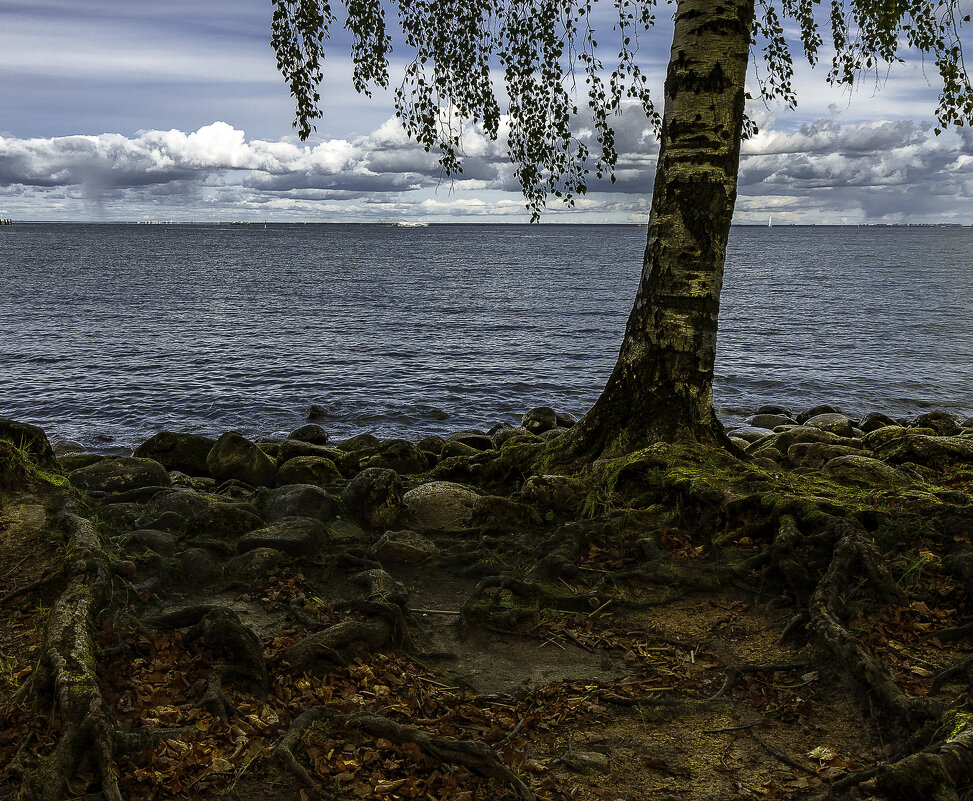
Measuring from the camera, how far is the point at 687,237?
8352 millimetres

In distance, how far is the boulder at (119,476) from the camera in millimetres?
9617

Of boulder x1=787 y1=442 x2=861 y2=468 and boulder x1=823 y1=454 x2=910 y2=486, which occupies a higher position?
boulder x1=823 y1=454 x2=910 y2=486

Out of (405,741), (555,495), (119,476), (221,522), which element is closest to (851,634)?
(405,741)

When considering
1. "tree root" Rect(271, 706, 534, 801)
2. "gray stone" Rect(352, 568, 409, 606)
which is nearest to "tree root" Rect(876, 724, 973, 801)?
"tree root" Rect(271, 706, 534, 801)

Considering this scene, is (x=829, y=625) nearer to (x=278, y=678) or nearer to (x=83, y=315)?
(x=278, y=678)

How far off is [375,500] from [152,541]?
2350 mm

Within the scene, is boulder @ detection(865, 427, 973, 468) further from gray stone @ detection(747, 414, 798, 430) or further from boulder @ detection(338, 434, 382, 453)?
gray stone @ detection(747, 414, 798, 430)

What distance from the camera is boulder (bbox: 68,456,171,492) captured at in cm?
962

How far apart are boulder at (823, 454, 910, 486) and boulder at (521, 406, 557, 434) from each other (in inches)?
322

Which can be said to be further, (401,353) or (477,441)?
(401,353)

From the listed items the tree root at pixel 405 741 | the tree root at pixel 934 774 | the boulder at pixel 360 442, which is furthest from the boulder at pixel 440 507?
the boulder at pixel 360 442

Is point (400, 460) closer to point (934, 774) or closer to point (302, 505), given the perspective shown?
point (302, 505)

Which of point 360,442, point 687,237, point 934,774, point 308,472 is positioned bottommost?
point 360,442

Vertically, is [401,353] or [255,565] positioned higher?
[255,565]
